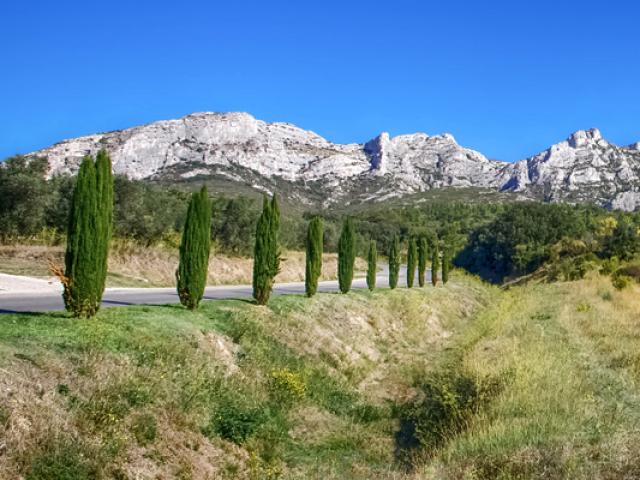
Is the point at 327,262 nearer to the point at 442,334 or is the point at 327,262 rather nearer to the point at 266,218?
the point at 442,334

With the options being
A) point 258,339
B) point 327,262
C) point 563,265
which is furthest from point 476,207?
point 258,339

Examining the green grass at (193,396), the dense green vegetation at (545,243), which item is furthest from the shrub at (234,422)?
the dense green vegetation at (545,243)

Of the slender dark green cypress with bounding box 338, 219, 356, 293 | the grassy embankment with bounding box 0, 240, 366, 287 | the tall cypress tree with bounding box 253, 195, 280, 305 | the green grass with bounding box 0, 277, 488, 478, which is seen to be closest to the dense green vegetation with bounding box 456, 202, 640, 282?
the slender dark green cypress with bounding box 338, 219, 356, 293

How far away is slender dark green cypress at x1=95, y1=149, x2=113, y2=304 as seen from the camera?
1070cm

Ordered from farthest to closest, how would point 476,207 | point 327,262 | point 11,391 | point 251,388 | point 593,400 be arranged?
point 476,207, point 327,262, point 251,388, point 593,400, point 11,391

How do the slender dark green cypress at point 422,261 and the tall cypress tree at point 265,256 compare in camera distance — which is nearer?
the tall cypress tree at point 265,256

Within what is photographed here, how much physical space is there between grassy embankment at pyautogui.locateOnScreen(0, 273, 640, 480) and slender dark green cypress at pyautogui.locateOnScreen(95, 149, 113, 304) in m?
1.01

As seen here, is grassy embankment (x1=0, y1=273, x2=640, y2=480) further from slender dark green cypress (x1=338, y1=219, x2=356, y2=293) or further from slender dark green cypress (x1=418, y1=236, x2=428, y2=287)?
slender dark green cypress (x1=418, y1=236, x2=428, y2=287)

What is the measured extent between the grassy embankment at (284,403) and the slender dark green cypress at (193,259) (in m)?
0.59

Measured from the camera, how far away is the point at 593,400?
9328 mm

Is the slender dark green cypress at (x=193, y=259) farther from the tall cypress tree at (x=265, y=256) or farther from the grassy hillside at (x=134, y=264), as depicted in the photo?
the grassy hillside at (x=134, y=264)

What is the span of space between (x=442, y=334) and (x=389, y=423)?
14498 millimetres

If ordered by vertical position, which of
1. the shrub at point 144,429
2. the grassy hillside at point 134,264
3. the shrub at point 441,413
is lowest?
the shrub at point 441,413

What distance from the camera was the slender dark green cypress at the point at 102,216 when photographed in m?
10.7
